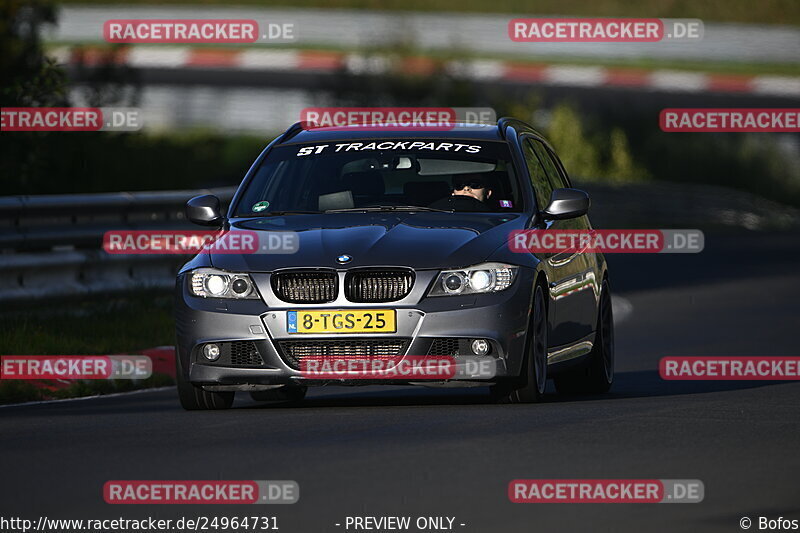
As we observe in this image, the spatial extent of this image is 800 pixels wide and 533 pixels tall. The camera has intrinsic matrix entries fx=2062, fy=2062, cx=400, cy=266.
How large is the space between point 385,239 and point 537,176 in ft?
6.06

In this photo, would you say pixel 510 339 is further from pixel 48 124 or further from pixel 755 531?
pixel 48 124

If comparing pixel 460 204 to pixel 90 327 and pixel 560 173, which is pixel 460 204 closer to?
pixel 560 173

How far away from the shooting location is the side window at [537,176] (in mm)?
12344

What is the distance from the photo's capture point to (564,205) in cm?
1184

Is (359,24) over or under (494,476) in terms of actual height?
under

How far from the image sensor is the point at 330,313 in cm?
1083

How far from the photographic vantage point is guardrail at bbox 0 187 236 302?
53.7 ft

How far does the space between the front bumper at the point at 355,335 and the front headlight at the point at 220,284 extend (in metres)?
0.04

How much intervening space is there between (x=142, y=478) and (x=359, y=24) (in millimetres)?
38606

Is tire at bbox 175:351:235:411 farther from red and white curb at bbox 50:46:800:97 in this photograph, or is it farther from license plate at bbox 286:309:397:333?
red and white curb at bbox 50:46:800:97

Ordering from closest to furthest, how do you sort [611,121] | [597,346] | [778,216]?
[597,346] → [778,216] → [611,121]

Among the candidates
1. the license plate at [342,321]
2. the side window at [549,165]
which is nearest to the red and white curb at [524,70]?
the side window at [549,165]

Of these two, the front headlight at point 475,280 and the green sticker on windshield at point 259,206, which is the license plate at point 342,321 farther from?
the green sticker on windshield at point 259,206

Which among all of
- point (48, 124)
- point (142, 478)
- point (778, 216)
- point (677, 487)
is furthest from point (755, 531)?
point (778, 216)
